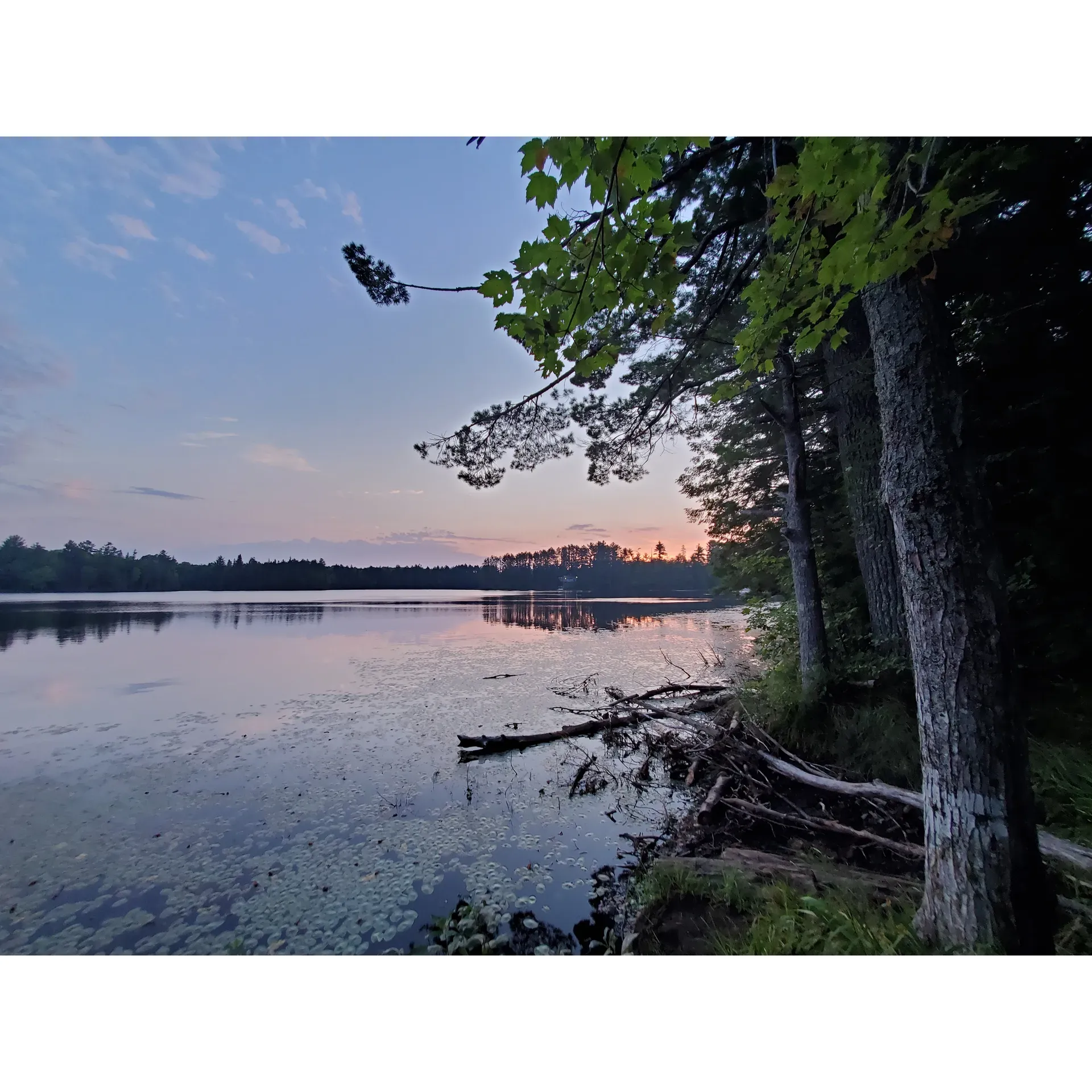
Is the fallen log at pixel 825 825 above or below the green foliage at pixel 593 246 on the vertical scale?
below

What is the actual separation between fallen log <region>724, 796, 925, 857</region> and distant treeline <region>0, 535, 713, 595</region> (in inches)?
469

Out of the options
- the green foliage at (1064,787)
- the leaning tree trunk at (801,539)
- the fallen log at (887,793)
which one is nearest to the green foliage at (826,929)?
the fallen log at (887,793)

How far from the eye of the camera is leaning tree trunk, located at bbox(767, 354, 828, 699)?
3598mm

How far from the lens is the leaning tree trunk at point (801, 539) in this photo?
3598 millimetres

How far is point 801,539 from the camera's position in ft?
12.2

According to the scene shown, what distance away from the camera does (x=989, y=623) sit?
127 cm

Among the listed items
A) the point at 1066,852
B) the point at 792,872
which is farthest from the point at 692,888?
the point at 1066,852

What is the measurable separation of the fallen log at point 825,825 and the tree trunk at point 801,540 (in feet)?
3.94

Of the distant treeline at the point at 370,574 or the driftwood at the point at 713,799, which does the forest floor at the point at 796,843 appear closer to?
the driftwood at the point at 713,799

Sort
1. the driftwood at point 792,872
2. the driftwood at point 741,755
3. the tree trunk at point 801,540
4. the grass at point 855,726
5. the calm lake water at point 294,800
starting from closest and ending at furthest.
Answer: the driftwood at point 792,872 → the driftwood at point 741,755 → the calm lake water at point 294,800 → the grass at point 855,726 → the tree trunk at point 801,540

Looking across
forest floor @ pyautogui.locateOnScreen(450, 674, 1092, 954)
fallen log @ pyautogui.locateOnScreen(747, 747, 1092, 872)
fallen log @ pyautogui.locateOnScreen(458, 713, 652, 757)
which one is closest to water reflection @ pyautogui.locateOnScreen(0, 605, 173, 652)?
fallen log @ pyautogui.locateOnScreen(458, 713, 652, 757)

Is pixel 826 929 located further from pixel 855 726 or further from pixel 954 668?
pixel 855 726

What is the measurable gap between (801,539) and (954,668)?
2655mm

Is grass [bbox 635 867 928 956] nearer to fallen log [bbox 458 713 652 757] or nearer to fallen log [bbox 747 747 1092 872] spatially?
fallen log [bbox 747 747 1092 872]
